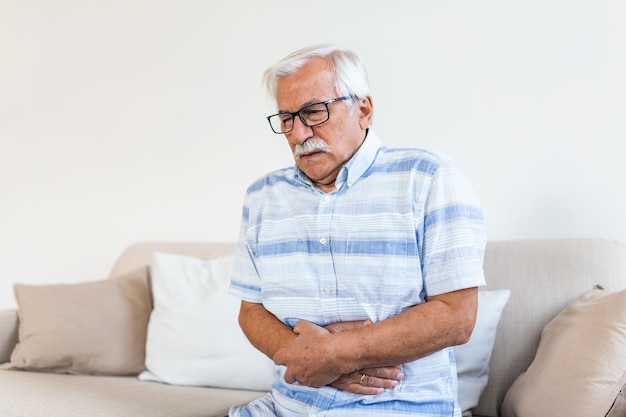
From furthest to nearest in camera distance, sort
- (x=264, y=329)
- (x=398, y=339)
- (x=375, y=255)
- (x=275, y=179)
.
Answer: (x=275, y=179) < (x=264, y=329) < (x=375, y=255) < (x=398, y=339)

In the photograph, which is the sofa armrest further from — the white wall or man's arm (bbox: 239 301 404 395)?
man's arm (bbox: 239 301 404 395)

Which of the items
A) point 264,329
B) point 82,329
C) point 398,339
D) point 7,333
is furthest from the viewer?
point 7,333

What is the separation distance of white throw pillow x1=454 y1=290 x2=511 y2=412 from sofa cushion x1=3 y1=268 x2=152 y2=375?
1.11 m

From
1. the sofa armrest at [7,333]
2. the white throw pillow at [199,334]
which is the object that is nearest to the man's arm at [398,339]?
the white throw pillow at [199,334]

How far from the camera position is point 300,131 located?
66.3 inches

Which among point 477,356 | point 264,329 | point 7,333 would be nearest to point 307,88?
point 264,329

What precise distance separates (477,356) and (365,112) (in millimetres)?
707

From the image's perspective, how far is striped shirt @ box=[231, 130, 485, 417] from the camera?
1.54 m

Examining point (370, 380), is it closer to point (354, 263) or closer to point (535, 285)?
point (354, 263)

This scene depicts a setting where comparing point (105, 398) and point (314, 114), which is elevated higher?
point (314, 114)

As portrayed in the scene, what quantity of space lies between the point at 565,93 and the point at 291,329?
3.81 feet

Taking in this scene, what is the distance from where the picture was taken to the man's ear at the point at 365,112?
1.74 m

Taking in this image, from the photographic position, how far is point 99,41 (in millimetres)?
3346

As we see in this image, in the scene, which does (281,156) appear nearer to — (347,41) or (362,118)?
(347,41)
